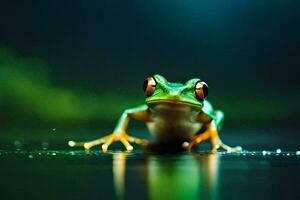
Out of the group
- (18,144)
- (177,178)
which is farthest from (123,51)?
(177,178)

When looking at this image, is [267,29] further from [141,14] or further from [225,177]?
[225,177]

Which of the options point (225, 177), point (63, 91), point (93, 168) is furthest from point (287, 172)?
point (63, 91)

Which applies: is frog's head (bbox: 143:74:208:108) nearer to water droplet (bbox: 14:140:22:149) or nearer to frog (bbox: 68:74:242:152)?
frog (bbox: 68:74:242:152)

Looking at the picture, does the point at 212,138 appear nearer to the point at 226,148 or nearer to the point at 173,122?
the point at 226,148

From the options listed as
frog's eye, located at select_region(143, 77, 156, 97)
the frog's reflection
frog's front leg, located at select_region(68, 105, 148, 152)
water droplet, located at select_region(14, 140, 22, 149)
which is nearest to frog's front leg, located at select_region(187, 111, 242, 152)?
Answer: frog's front leg, located at select_region(68, 105, 148, 152)

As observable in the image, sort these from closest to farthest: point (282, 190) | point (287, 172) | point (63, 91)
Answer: point (282, 190), point (287, 172), point (63, 91)
